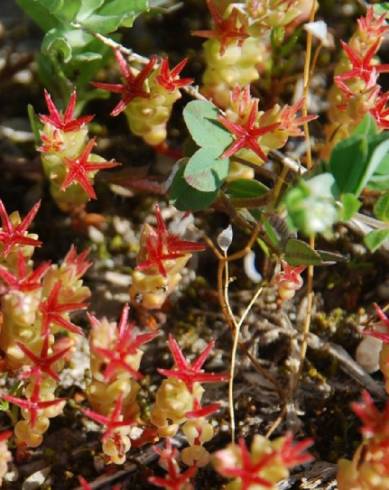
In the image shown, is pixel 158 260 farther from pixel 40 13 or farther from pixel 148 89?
pixel 40 13

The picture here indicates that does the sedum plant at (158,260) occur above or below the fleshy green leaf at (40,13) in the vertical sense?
below

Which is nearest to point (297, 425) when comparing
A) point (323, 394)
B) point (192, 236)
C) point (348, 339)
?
point (323, 394)

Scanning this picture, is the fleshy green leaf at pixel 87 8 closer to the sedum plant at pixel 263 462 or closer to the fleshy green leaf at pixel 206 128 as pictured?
the fleshy green leaf at pixel 206 128

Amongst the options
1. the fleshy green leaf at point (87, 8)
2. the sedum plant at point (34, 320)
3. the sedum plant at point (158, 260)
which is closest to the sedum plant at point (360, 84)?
the sedum plant at point (158, 260)

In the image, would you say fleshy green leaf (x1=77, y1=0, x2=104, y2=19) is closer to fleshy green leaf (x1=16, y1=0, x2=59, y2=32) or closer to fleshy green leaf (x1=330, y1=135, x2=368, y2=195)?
fleshy green leaf (x1=16, y1=0, x2=59, y2=32)

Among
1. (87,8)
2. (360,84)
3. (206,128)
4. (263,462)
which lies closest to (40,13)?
(87,8)

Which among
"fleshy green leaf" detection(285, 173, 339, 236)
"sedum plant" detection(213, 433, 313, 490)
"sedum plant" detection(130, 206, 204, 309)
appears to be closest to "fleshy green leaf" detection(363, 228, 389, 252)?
"fleshy green leaf" detection(285, 173, 339, 236)
